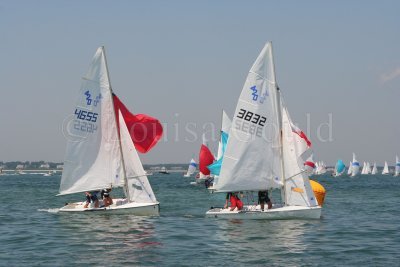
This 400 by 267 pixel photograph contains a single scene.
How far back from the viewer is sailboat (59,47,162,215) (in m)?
35.9

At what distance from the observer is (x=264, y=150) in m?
34.9

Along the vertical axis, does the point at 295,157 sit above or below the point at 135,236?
above

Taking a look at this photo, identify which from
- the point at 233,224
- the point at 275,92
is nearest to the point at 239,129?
the point at 275,92

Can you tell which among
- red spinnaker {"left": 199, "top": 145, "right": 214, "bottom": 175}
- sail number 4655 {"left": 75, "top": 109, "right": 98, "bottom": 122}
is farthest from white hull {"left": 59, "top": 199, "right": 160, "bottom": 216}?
red spinnaker {"left": 199, "top": 145, "right": 214, "bottom": 175}

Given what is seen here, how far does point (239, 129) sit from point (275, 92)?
2.84 meters

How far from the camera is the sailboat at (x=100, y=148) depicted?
35938 mm

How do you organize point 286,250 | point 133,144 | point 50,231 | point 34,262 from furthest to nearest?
1. point 133,144
2. point 50,231
3. point 286,250
4. point 34,262

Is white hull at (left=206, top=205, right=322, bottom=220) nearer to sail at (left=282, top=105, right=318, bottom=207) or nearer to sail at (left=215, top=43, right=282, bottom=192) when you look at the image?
sail at (left=282, top=105, right=318, bottom=207)

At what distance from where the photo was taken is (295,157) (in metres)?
34.1

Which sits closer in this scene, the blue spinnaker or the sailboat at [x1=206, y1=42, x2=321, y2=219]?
the sailboat at [x1=206, y1=42, x2=321, y2=219]

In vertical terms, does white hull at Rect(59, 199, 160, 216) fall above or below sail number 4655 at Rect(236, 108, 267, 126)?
below

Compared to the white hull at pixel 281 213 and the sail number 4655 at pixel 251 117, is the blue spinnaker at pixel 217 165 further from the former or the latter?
the white hull at pixel 281 213

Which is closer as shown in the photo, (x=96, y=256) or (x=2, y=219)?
(x=96, y=256)

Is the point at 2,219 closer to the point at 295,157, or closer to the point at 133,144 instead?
the point at 133,144
